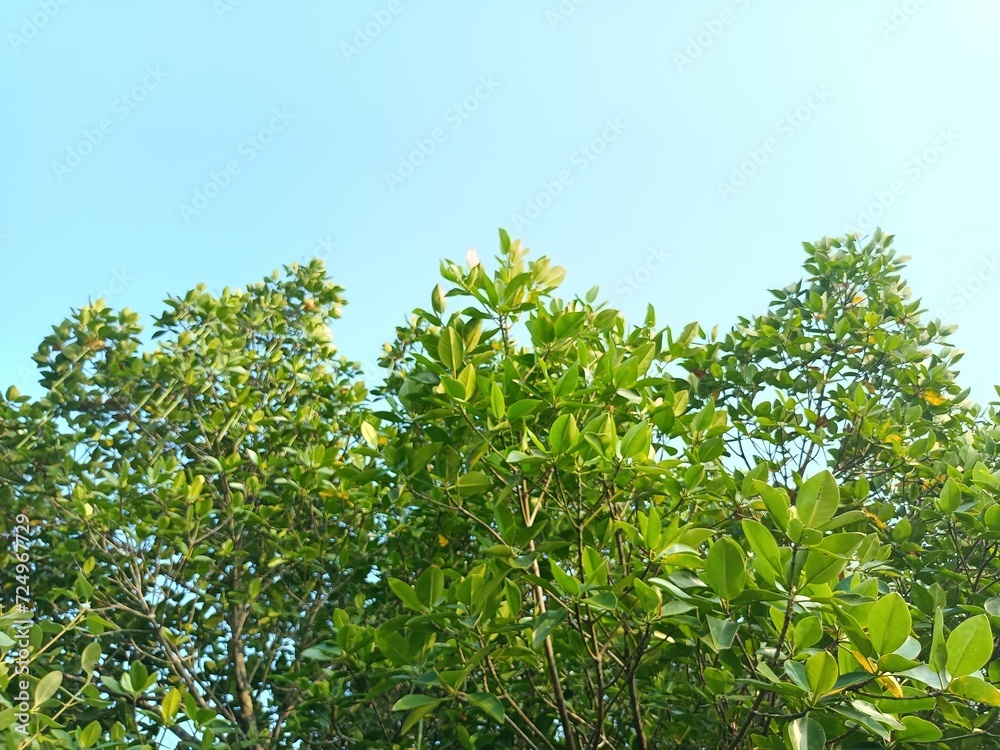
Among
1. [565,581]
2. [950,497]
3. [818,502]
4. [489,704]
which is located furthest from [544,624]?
[950,497]

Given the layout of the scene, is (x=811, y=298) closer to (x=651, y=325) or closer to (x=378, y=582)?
(x=651, y=325)

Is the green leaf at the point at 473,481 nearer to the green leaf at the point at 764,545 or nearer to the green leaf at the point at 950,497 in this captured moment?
the green leaf at the point at 764,545

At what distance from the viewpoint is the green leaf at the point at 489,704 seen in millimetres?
2207

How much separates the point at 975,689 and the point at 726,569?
57 centimetres

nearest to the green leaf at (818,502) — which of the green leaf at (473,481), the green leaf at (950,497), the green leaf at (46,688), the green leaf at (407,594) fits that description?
the green leaf at (473,481)

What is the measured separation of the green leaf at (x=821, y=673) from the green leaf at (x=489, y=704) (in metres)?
0.87

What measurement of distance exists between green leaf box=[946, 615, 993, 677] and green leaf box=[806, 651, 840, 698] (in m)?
0.25

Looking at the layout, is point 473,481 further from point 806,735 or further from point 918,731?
point 918,731

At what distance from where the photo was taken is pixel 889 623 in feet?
5.60

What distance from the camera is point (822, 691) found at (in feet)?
5.84

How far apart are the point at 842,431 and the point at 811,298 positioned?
3.07 ft

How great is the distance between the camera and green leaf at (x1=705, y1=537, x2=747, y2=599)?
74.8 inches

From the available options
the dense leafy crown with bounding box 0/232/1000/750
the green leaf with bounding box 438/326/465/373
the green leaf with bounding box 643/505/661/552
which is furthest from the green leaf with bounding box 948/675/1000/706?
the green leaf with bounding box 438/326/465/373

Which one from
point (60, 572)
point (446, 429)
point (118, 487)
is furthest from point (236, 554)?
point (446, 429)
